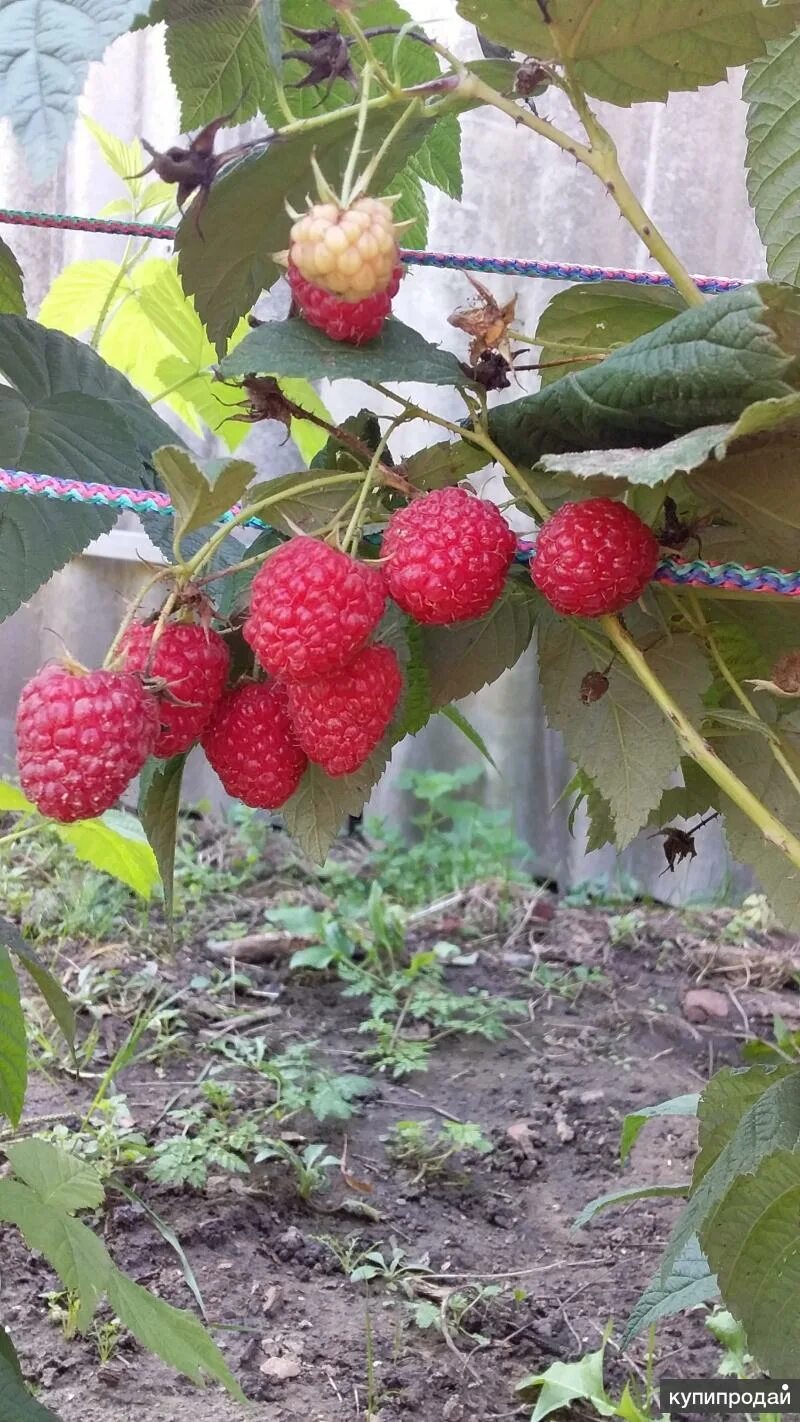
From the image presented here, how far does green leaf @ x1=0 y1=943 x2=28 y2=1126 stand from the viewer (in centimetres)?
62

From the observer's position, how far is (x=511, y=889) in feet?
6.62

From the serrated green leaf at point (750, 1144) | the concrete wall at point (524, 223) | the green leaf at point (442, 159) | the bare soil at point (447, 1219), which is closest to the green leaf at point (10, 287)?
the green leaf at point (442, 159)

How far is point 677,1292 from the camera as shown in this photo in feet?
2.13

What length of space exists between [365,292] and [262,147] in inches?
4.7

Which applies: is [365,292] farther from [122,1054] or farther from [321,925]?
[321,925]

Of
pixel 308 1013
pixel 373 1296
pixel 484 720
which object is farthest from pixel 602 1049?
pixel 484 720

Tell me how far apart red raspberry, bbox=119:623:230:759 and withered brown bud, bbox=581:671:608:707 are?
13 cm

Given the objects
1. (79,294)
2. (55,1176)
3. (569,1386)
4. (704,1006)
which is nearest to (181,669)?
(55,1176)

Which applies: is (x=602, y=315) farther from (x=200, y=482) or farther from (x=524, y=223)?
(x=524, y=223)

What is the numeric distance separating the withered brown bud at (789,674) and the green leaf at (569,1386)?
0.69 metres

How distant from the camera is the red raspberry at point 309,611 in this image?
361 millimetres

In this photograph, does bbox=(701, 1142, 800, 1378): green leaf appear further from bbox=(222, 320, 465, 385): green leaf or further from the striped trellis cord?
bbox=(222, 320, 465, 385): green leaf

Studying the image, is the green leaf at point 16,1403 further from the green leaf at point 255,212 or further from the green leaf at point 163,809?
the green leaf at point 255,212

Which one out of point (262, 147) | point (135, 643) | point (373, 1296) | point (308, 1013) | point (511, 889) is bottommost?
point (511, 889)
